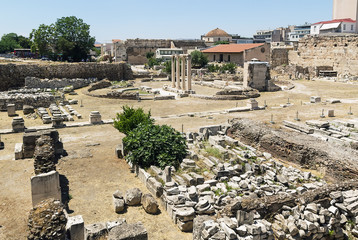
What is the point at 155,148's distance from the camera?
12.1 m

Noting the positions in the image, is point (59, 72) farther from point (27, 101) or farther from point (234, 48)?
point (234, 48)

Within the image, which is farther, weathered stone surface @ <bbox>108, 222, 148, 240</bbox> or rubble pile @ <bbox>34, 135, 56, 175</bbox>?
rubble pile @ <bbox>34, 135, 56, 175</bbox>

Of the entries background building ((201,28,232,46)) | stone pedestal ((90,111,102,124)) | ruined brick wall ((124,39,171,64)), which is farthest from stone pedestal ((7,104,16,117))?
background building ((201,28,232,46))

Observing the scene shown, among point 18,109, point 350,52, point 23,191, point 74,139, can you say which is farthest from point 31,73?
point 350,52

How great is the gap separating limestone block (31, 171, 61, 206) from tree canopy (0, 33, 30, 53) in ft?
262

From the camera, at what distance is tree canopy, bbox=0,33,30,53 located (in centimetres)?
8006

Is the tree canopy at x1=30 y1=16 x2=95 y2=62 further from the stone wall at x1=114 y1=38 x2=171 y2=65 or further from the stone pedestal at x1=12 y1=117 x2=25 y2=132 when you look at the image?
the stone pedestal at x1=12 y1=117 x2=25 y2=132

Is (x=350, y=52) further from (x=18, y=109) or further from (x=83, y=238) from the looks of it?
(x=83, y=238)

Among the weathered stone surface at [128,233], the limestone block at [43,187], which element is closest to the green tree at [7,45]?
the limestone block at [43,187]

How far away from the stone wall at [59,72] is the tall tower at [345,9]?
44999mm

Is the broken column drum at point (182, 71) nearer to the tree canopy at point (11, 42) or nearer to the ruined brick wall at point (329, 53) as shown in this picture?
the ruined brick wall at point (329, 53)

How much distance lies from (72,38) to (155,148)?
40838 mm

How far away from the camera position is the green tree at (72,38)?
46.3m

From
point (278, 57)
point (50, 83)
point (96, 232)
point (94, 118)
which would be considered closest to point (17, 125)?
point (94, 118)
